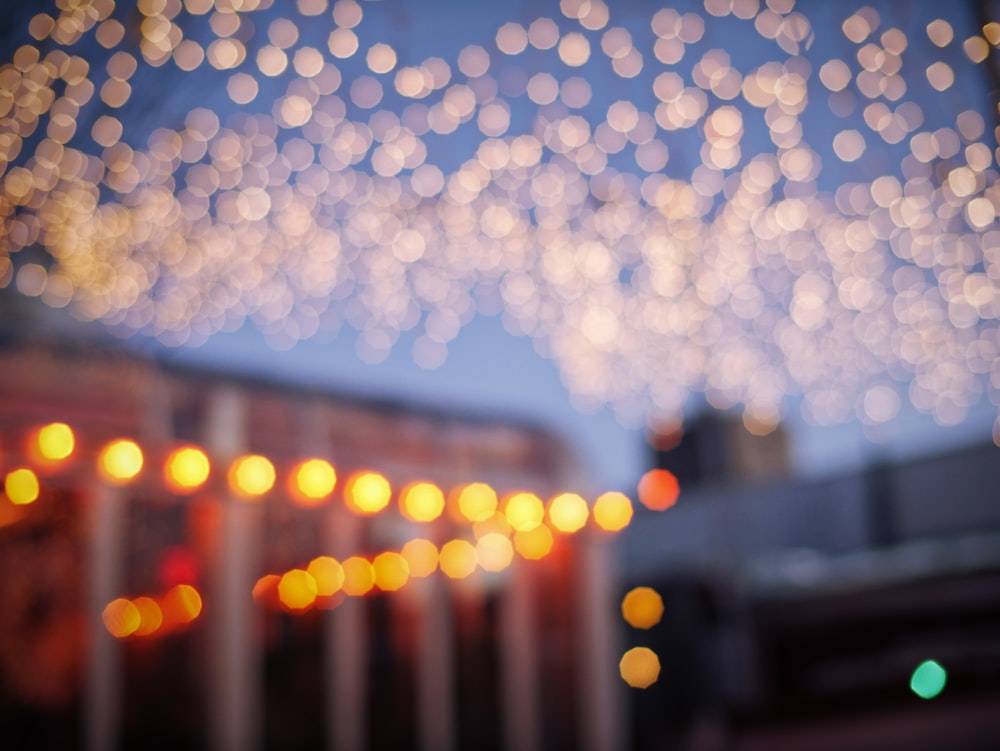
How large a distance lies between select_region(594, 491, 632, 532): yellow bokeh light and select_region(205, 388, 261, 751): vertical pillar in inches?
118

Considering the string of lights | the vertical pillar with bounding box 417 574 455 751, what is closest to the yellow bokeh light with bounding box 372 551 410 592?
the string of lights

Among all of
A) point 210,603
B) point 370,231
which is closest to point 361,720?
point 210,603

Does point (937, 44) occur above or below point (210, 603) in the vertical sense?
above

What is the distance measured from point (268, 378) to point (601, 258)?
96.5 inches

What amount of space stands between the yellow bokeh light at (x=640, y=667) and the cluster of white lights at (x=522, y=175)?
18.2ft

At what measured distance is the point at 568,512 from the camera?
732 centimetres

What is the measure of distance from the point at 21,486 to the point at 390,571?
2.54m

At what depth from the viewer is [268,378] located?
6.13 meters

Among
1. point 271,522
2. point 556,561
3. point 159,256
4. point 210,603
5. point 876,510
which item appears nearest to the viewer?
point 159,256

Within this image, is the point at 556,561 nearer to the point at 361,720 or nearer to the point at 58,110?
the point at 361,720

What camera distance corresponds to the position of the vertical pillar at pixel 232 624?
5277 millimetres

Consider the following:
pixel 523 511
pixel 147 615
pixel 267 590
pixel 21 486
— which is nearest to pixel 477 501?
pixel 523 511

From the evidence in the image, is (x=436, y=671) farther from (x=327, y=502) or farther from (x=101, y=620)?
(x=101, y=620)

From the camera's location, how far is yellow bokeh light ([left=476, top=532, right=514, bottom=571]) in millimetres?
6988
